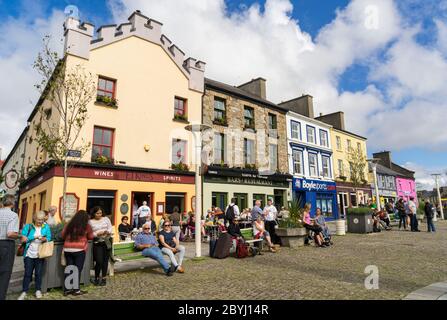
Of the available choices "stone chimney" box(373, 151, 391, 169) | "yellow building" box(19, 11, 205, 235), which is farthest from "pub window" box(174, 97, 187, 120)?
"stone chimney" box(373, 151, 391, 169)

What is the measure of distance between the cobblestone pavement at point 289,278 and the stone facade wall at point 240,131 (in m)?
11.7

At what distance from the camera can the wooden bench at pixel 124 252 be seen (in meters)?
7.14

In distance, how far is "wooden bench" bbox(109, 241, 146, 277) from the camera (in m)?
7.14

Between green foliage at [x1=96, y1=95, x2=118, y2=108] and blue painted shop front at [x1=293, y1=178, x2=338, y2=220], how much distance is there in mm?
16297

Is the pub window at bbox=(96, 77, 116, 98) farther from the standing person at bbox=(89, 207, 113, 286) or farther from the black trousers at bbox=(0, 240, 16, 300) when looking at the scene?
the black trousers at bbox=(0, 240, 16, 300)


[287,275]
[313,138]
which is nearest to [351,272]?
[287,275]

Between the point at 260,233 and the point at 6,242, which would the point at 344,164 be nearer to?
the point at 260,233

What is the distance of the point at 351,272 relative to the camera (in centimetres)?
693

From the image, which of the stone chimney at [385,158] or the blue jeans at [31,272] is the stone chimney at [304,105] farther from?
the blue jeans at [31,272]

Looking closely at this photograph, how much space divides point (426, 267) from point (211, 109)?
51.0 feet

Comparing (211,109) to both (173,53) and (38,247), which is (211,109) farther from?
(38,247)

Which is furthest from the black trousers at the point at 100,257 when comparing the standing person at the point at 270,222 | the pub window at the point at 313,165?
the pub window at the point at 313,165

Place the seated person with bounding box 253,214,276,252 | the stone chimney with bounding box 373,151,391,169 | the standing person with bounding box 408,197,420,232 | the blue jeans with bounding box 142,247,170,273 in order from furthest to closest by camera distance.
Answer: the stone chimney with bounding box 373,151,391,169 < the standing person with bounding box 408,197,420,232 < the seated person with bounding box 253,214,276,252 < the blue jeans with bounding box 142,247,170,273
